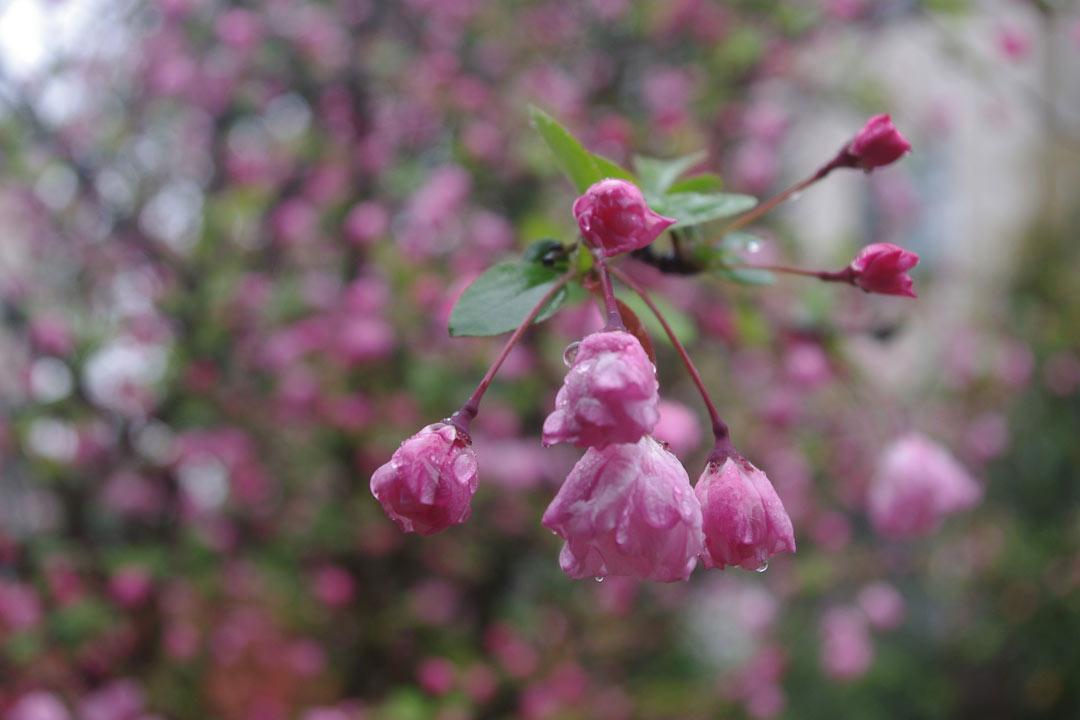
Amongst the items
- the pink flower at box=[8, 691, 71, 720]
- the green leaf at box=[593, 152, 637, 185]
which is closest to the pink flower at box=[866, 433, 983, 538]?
the green leaf at box=[593, 152, 637, 185]

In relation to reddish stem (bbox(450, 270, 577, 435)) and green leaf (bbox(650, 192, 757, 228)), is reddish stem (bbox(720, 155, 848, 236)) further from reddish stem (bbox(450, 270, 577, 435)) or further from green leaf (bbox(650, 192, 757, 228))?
reddish stem (bbox(450, 270, 577, 435))

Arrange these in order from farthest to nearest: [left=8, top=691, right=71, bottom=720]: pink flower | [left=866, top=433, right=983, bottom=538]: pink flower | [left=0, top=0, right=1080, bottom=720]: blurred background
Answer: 1. [left=0, top=0, right=1080, bottom=720]: blurred background
2. [left=8, top=691, right=71, bottom=720]: pink flower
3. [left=866, top=433, right=983, bottom=538]: pink flower

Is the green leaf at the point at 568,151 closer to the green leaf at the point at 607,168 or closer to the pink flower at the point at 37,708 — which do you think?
the green leaf at the point at 607,168

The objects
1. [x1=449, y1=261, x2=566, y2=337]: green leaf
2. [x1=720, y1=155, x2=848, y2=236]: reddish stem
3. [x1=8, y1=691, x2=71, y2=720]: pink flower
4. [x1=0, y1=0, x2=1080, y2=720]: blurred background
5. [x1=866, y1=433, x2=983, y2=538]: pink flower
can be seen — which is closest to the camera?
[x1=449, y1=261, x2=566, y2=337]: green leaf

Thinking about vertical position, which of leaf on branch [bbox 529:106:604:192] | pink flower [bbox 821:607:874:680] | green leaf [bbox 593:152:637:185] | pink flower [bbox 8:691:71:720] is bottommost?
pink flower [bbox 821:607:874:680]

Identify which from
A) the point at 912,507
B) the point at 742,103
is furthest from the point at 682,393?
the point at 912,507

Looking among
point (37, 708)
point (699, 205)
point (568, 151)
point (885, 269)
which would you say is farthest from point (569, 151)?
point (37, 708)

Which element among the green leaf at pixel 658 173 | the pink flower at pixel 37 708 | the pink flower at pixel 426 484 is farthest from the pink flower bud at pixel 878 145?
the pink flower at pixel 37 708
